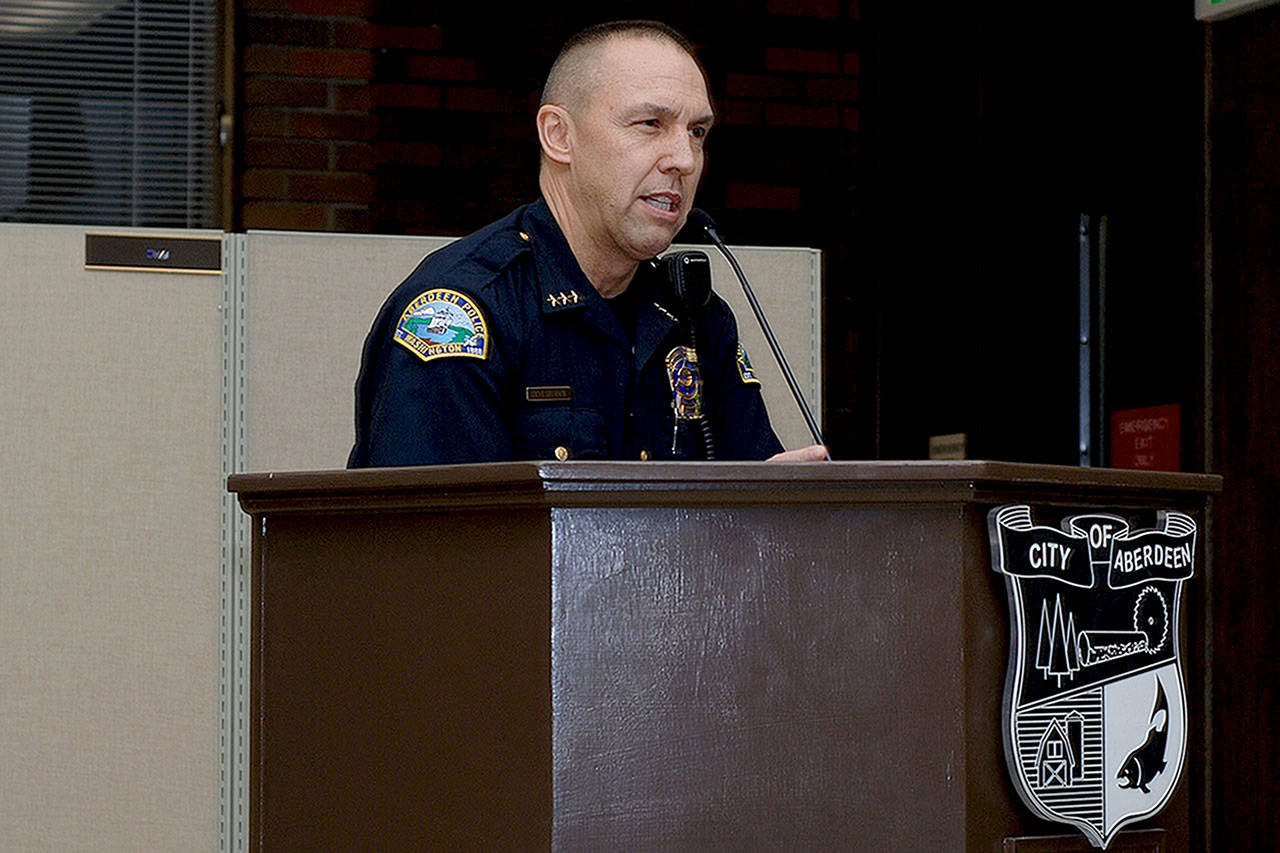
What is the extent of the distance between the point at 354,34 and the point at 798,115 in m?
1.07

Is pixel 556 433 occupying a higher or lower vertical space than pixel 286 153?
lower

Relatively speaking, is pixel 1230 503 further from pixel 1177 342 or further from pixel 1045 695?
pixel 1045 695

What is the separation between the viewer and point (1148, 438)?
10.3ft

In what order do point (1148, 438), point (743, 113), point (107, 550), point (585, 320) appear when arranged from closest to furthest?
point (585, 320), point (107, 550), point (1148, 438), point (743, 113)

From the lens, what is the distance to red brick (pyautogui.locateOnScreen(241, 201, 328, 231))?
3711 millimetres

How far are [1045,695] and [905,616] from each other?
116 mm

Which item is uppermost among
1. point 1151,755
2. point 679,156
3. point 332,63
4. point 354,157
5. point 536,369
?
point 332,63

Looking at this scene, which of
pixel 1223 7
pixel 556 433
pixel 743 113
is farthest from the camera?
pixel 743 113

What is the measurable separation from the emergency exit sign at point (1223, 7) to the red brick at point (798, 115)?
1.24m

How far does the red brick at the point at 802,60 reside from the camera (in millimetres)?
4082

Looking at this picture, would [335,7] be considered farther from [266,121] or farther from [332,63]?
[266,121]

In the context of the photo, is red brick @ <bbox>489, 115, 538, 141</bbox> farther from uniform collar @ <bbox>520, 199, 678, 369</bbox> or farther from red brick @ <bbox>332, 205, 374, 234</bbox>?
uniform collar @ <bbox>520, 199, 678, 369</bbox>

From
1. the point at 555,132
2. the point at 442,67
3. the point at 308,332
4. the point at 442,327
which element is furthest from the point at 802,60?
the point at 442,327

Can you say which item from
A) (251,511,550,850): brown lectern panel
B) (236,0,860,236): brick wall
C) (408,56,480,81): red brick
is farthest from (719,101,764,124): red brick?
(251,511,550,850): brown lectern panel
